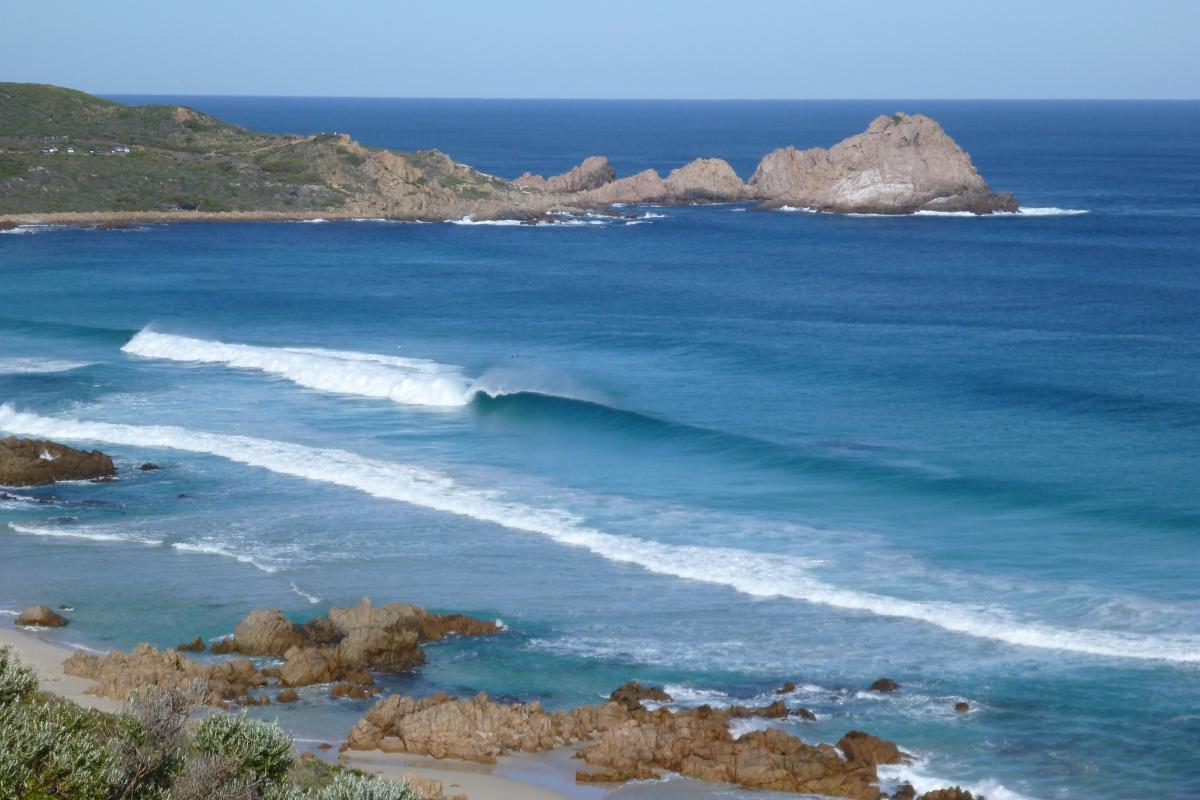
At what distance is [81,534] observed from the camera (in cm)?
2892

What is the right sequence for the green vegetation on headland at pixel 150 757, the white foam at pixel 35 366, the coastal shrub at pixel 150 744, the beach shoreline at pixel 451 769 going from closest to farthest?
the green vegetation on headland at pixel 150 757 < the coastal shrub at pixel 150 744 < the beach shoreline at pixel 451 769 < the white foam at pixel 35 366

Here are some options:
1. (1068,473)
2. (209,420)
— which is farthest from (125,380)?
(1068,473)

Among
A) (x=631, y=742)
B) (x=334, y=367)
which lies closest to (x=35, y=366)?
(x=334, y=367)

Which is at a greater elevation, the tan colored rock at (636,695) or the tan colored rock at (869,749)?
the tan colored rock at (869,749)

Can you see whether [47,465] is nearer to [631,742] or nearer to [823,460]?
[823,460]

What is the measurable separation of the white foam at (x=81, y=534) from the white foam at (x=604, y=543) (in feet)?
17.8

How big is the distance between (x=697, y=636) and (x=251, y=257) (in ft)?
197

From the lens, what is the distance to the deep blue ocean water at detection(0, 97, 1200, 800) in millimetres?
21594

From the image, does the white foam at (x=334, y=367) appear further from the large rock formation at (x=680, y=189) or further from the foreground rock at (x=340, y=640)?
the large rock formation at (x=680, y=189)

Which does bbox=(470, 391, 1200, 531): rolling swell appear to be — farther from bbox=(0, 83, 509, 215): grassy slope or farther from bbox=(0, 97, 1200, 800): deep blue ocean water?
bbox=(0, 83, 509, 215): grassy slope

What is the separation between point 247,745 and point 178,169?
9812 centimetres

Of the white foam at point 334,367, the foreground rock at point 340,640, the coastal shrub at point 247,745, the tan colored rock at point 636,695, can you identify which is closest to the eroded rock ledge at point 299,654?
the foreground rock at point 340,640

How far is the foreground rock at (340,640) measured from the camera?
21283mm

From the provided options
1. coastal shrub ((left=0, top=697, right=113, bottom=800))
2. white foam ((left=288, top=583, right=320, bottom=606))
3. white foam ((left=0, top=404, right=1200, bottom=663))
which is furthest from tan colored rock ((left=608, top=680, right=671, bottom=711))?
coastal shrub ((left=0, top=697, right=113, bottom=800))
